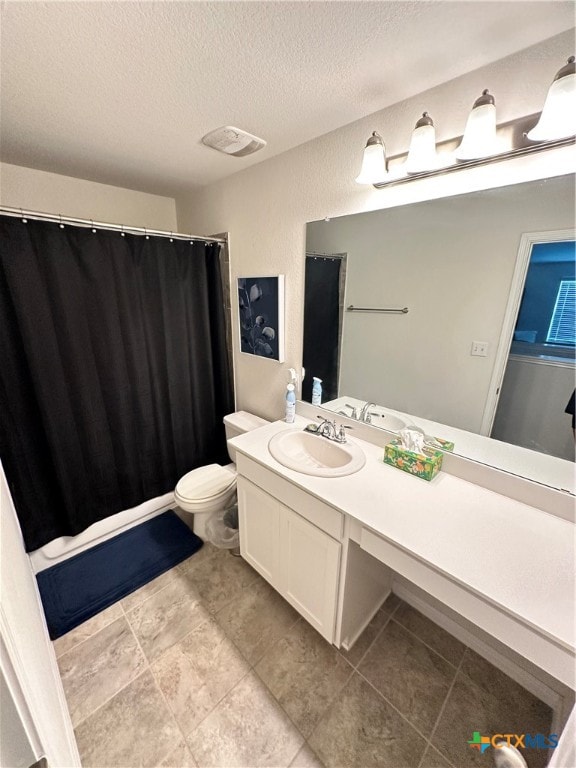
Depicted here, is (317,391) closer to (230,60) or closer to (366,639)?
(366,639)

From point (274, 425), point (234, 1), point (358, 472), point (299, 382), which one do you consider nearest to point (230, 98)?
point (234, 1)

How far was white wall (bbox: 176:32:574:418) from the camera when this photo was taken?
35.6 inches

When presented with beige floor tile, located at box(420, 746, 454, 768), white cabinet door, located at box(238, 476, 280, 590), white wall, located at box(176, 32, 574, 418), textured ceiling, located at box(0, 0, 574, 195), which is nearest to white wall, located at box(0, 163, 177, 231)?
white wall, located at box(176, 32, 574, 418)

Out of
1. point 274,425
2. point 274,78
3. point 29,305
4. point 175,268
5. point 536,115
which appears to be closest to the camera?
point 536,115

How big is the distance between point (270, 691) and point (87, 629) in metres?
0.91

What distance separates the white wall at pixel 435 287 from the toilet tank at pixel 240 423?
72 cm

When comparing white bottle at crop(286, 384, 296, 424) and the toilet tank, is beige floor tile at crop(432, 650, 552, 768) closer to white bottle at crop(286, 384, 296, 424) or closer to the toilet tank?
white bottle at crop(286, 384, 296, 424)

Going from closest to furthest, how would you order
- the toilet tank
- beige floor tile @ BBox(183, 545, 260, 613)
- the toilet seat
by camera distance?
beige floor tile @ BBox(183, 545, 260, 613) < the toilet seat < the toilet tank

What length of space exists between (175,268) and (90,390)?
0.90 meters

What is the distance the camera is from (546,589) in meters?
0.74

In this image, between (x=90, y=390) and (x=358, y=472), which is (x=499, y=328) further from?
(x=90, y=390)

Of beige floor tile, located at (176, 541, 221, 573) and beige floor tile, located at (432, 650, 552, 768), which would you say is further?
beige floor tile, located at (176, 541, 221, 573)

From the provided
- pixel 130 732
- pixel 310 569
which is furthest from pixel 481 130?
pixel 130 732

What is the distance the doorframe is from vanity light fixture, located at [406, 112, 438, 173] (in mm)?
402
